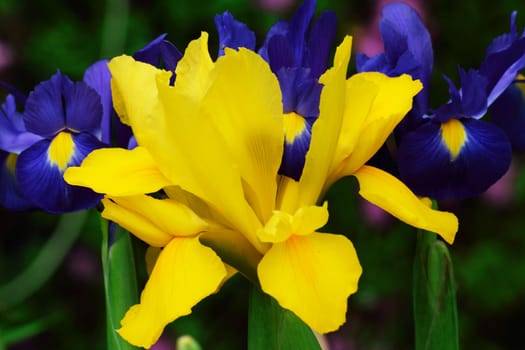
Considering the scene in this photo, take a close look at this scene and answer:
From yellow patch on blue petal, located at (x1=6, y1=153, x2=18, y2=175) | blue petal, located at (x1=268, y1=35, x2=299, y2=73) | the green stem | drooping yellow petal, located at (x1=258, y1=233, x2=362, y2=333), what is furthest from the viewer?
the green stem

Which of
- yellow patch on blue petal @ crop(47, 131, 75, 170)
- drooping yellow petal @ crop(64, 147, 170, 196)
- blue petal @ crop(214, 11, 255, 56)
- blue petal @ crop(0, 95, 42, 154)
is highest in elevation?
blue petal @ crop(214, 11, 255, 56)

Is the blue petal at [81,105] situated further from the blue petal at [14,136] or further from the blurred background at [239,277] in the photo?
the blurred background at [239,277]

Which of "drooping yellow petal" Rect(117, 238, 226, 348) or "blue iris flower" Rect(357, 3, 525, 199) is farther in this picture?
"blue iris flower" Rect(357, 3, 525, 199)

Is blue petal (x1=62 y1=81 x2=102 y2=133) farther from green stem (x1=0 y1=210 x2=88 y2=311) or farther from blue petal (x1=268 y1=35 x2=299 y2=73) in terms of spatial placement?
green stem (x1=0 y1=210 x2=88 y2=311)

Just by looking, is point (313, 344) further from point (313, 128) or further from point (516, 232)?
point (516, 232)

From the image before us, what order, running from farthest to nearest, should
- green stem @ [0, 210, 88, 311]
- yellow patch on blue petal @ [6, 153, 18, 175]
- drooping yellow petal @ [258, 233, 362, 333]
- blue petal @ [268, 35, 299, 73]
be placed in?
1. green stem @ [0, 210, 88, 311]
2. yellow patch on blue petal @ [6, 153, 18, 175]
3. blue petal @ [268, 35, 299, 73]
4. drooping yellow petal @ [258, 233, 362, 333]

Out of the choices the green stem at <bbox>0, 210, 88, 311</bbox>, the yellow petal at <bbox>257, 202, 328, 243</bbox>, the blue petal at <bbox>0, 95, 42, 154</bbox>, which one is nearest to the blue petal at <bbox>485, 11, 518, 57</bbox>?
the yellow petal at <bbox>257, 202, 328, 243</bbox>

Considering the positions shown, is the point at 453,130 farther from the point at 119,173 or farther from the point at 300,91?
the point at 119,173
